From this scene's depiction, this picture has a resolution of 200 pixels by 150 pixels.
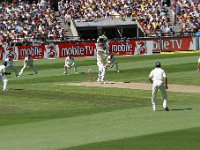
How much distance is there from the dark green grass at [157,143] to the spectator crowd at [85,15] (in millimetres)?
→ 46583

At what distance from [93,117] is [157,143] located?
263 inches

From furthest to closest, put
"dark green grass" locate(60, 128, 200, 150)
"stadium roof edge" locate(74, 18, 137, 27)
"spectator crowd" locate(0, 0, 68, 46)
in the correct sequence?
"stadium roof edge" locate(74, 18, 137, 27), "spectator crowd" locate(0, 0, 68, 46), "dark green grass" locate(60, 128, 200, 150)

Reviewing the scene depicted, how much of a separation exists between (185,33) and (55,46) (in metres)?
17.0

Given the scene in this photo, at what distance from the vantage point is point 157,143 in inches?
792

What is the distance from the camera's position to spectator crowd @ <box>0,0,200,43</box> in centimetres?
7000

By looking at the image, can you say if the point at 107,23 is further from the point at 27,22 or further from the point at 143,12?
the point at 27,22

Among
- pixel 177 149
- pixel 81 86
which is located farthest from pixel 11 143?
pixel 81 86

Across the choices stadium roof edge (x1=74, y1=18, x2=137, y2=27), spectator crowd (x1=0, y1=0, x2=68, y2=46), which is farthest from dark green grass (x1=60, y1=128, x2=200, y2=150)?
stadium roof edge (x1=74, y1=18, x2=137, y2=27)

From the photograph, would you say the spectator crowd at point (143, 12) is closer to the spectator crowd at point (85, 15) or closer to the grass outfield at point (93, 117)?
the spectator crowd at point (85, 15)

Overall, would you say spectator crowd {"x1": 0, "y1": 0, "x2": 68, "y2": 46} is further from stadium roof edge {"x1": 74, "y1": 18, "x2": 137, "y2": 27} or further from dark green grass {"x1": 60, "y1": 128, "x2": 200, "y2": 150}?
dark green grass {"x1": 60, "y1": 128, "x2": 200, "y2": 150}

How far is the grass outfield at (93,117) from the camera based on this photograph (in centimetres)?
2050

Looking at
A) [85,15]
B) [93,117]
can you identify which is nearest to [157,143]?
[93,117]

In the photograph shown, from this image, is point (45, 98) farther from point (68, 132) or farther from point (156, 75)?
point (68, 132)

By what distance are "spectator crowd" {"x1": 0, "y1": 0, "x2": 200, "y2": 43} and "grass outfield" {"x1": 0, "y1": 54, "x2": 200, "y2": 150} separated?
2460cm
